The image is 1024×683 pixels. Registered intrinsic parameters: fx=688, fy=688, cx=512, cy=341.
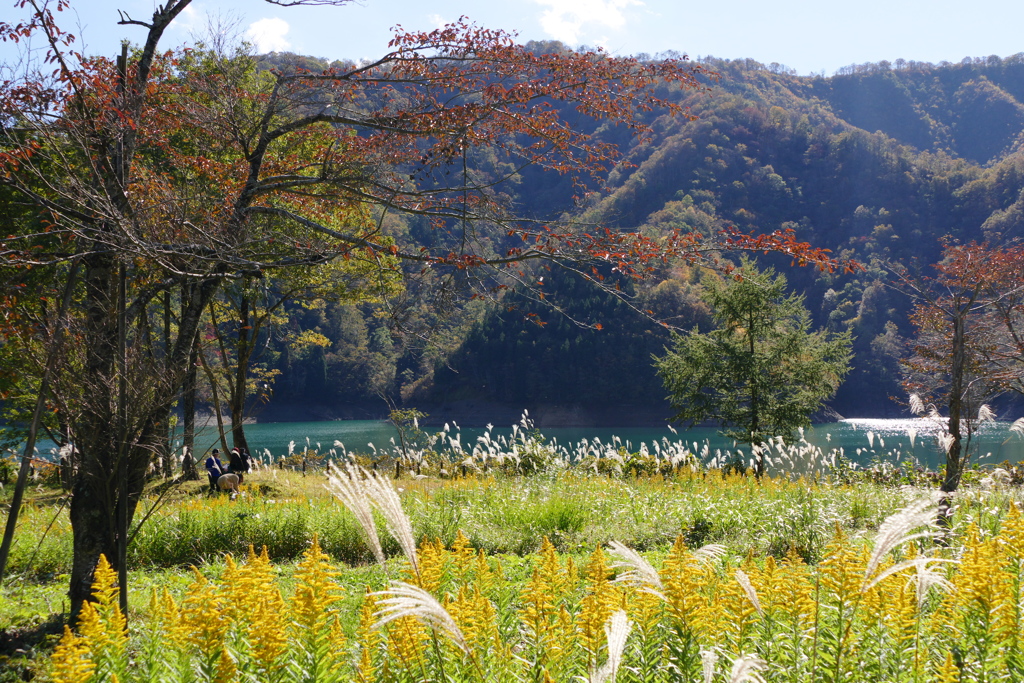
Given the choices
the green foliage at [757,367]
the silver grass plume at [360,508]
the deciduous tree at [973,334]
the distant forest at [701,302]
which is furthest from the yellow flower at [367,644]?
the distant forest at [701,302]

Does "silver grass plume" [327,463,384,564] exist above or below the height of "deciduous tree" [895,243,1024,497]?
below

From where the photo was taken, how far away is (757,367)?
1672 cm

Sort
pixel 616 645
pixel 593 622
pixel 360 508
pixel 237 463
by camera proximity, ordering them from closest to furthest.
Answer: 1. pixel 616 645
2. pixel 360 508
3. pixel 593 622
4. pixel 237 463

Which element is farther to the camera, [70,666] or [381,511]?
[70,666]

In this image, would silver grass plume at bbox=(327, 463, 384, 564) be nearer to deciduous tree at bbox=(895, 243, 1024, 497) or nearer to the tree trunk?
the tree trunk

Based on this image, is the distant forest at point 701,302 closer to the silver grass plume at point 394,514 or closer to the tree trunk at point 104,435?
the tree trunk at point 104,435

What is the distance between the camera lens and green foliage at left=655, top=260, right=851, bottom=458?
16.8m

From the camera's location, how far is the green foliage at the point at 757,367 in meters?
16.8

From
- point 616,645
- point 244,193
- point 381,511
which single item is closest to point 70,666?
point 381,511

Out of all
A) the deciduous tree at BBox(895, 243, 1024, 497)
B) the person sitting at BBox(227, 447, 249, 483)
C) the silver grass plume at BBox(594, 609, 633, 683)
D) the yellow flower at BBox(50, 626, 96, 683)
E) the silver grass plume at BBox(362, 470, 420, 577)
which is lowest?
the person sitting at BBox(227, 447, 249, 483)

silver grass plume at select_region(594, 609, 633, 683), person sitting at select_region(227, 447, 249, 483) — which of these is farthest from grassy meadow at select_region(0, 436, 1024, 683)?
person sitting at select_region(227, 447, 249, 483)

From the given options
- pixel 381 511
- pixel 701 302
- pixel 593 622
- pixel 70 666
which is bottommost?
pixel 70 666

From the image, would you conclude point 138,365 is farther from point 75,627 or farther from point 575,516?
point 575,516

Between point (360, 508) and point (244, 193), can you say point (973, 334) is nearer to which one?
point (244, 193)
